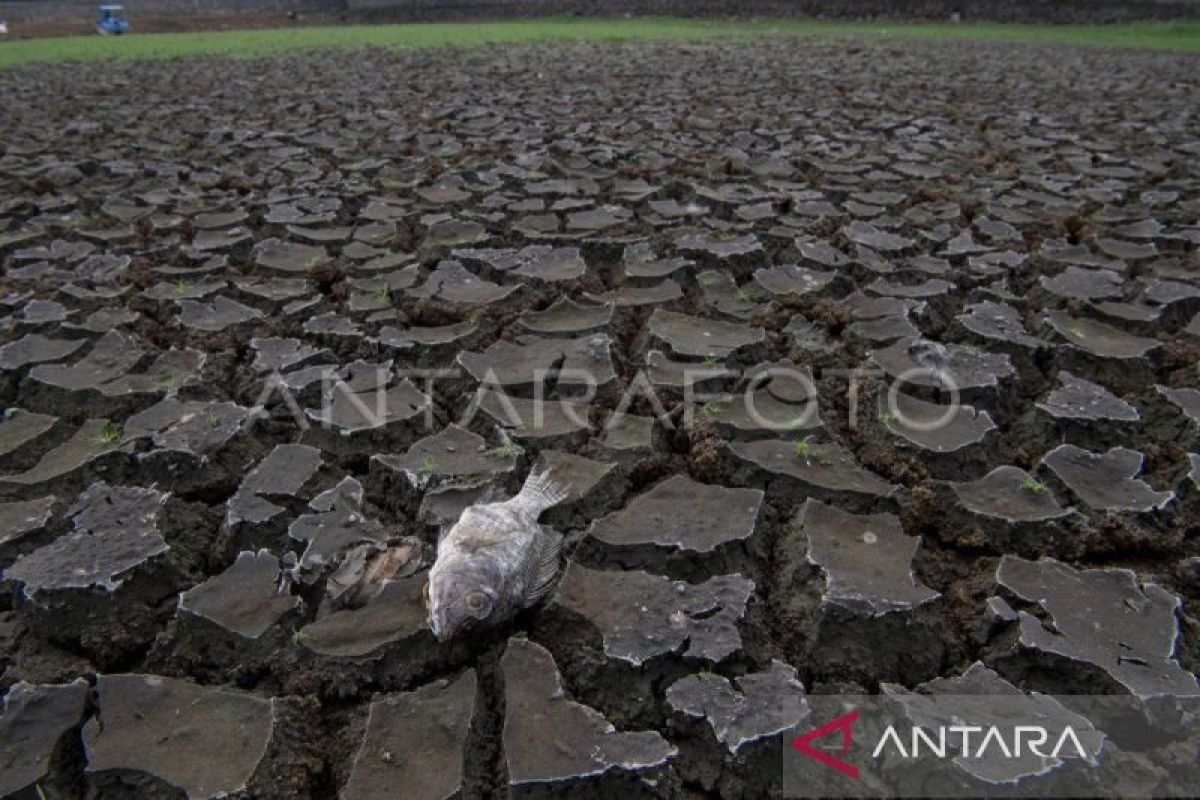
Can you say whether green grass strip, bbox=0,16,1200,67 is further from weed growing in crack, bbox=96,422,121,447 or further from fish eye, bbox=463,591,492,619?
fish eye, bbox=463,591,492,619

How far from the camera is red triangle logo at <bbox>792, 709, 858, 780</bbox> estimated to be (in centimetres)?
131

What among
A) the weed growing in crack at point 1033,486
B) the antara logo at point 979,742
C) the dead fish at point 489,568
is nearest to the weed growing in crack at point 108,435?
the dead fish at point 489,568

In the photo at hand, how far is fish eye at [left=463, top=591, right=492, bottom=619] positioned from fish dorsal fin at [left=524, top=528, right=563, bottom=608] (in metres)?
0.11

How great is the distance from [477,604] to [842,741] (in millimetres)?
635

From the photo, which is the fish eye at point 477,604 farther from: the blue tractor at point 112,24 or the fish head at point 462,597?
the blue tractor at point 112,24

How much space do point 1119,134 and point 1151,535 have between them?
4316mm

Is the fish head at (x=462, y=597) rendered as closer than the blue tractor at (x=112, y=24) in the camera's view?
Yes

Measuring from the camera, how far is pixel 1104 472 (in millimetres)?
1928

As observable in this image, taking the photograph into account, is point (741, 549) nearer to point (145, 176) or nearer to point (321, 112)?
point (145, 176)

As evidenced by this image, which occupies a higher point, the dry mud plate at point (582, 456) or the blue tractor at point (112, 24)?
the blue tractor at point (112, 24)

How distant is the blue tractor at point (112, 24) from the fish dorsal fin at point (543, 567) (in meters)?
21.9

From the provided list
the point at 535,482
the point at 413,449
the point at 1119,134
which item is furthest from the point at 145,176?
the point at 1119,134

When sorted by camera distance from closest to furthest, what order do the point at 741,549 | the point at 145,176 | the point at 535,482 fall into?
the point at 741,549 < the point at 535,482 < the point at 145,176

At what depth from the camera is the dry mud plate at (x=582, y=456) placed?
1.41m
